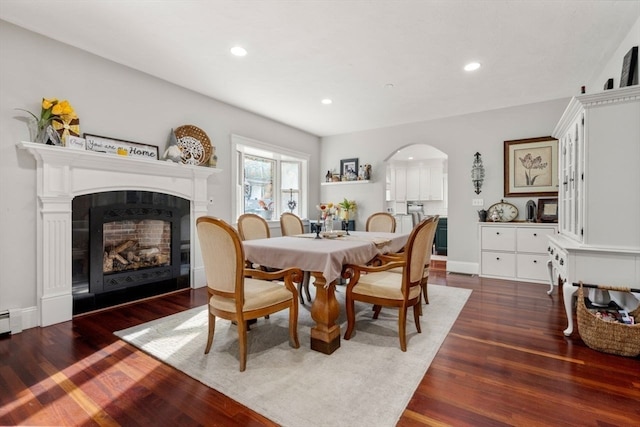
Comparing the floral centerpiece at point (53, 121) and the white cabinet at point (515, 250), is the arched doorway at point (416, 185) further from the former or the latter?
the floral centerpiece at point (53, 121)

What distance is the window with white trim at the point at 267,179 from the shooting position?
15.7 feet

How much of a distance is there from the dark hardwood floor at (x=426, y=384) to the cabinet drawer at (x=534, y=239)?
1.77 m

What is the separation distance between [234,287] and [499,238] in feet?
12.9

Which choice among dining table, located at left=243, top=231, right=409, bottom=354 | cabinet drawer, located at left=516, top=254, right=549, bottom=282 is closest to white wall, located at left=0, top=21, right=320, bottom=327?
dining table, located at left=243, top=231, right=409, bottom=354

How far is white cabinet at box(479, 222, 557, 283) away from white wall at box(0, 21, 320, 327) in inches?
173

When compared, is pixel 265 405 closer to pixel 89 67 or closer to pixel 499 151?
pixel 89 67

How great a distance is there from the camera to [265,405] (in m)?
1.57

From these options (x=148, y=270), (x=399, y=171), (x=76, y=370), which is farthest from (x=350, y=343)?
(x=399, y=171)

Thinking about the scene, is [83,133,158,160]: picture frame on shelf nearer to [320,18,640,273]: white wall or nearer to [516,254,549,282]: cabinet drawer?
[320,18,640,273]: white wall

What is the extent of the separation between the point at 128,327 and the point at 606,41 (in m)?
4.92

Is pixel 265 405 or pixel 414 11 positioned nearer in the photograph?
pixel 265 405

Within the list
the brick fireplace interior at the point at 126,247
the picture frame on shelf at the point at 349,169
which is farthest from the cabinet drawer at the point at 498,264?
the brick fireplace interior at the point at 126,247

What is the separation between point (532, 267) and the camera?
13.5 ft

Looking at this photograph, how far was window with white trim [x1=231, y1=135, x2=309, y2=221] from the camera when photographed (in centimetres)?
479
